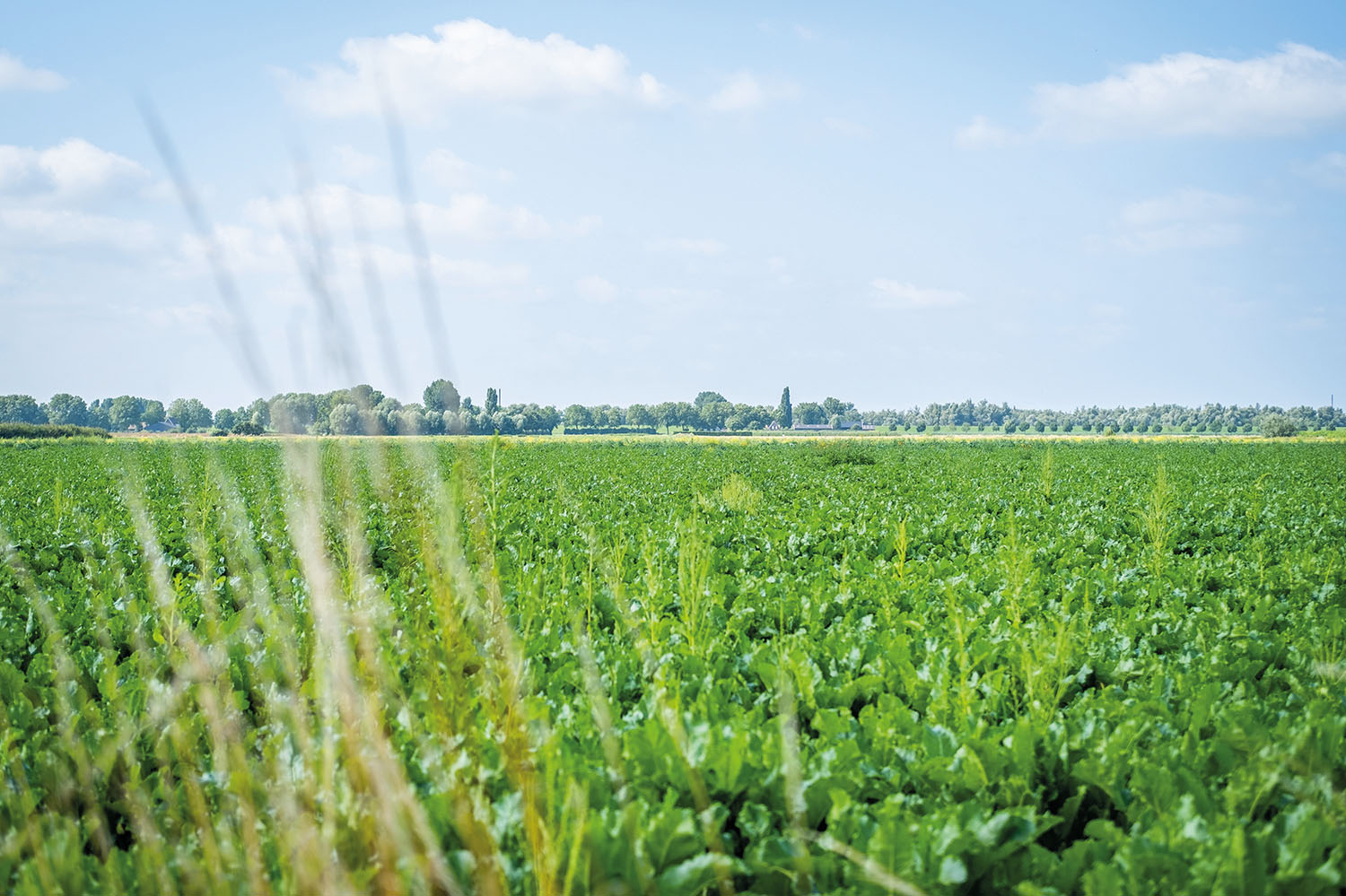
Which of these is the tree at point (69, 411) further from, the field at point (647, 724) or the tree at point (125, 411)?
the field at point (647, 724)

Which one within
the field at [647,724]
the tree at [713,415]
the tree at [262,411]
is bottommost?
the field at [647,724]

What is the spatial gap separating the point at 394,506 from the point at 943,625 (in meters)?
4.31

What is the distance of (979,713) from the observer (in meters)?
3.88

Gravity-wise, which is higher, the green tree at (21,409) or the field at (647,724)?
the green tree at (21,409)

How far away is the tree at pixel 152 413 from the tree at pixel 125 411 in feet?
3.50

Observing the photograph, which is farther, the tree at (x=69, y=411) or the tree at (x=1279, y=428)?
the tree at (x=69, y=411)

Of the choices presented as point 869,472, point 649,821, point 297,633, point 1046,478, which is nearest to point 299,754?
point 649,821

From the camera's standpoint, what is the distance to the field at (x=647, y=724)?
216cm

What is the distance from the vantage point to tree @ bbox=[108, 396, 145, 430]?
11162 cm

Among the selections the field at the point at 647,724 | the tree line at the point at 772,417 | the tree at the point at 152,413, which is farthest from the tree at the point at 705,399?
the field at the point at 647,724

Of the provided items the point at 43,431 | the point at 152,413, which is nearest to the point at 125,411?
the point at 152,413

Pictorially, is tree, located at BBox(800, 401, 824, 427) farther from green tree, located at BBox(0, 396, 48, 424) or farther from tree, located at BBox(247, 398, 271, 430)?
tree, located at BBox(247, 398, 271, 430)

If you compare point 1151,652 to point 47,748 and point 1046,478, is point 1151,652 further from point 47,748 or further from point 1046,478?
point 1046,478

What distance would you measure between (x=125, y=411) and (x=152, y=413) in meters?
8.64
